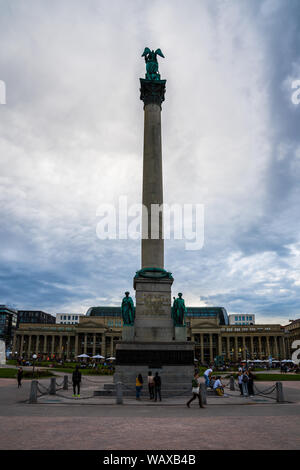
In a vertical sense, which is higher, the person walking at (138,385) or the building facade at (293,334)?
the building facade at (293,334)

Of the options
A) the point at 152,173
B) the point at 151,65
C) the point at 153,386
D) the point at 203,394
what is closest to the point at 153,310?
the point at 153,386

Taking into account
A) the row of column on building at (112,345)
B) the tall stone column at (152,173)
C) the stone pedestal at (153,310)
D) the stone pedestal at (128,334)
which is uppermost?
the tall stone column at (152,173)

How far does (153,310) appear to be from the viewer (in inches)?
1335

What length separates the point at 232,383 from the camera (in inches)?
1524

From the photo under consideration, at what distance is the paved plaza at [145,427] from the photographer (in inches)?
473

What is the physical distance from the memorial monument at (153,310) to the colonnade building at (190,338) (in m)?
141

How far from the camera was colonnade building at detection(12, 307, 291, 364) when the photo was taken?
169m

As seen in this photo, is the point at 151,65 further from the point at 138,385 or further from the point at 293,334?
the point at 293,334

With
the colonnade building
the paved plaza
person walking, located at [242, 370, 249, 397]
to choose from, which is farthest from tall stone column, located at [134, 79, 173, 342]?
the colonnade building

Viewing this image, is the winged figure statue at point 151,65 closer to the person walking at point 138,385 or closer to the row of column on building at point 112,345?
the person walking at point 138,385

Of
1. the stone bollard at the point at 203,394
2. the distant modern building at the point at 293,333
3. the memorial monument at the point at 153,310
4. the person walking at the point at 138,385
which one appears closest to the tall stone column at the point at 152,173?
the memorial monument at the point at 153,310

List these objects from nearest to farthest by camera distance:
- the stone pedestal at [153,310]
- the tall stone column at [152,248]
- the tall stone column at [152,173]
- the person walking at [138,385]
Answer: the person walking at [138,385] < the stone pedestal at [153,310] < the tall stone column at [152,248] < the tall stone column at [152,173]
